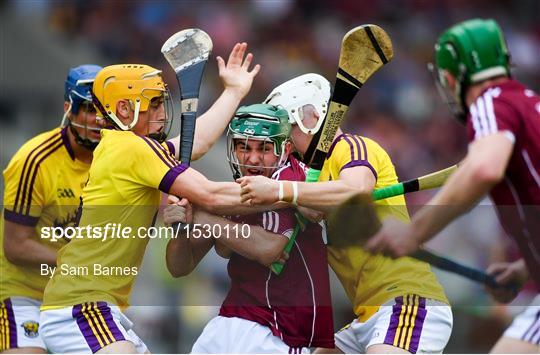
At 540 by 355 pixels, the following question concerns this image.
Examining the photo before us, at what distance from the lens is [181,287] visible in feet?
19.7

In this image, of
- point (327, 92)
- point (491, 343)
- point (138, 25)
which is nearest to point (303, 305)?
point (327, 92)

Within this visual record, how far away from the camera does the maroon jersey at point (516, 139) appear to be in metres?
4.52

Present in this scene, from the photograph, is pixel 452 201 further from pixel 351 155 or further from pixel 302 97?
pixel 302 97

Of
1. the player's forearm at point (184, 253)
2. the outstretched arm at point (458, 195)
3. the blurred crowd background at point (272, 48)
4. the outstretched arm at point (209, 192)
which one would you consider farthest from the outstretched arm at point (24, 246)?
the blurred crowd background at point (272, 48)

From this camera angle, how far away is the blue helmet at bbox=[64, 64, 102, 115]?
633 cm

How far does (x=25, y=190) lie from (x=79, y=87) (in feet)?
1.98

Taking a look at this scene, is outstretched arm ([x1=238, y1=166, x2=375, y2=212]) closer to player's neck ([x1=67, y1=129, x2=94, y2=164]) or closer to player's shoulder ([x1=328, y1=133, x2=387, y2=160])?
player's shoulder ([x1=328, y1=133, x2=387, y2=160])

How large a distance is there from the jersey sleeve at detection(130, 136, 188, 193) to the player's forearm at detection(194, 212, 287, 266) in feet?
0.70

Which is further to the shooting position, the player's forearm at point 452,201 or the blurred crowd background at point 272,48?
the blurred crowd background at point 272,48

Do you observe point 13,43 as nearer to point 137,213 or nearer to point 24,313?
point 24,313

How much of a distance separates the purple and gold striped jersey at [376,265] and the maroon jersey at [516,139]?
85 centimetres

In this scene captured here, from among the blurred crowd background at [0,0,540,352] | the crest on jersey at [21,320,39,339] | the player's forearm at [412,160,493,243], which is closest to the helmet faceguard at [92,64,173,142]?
the crest on jersey at [21,320,39,339]

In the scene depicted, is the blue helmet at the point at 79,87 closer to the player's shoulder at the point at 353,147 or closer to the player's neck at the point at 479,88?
the player's shoulder at the point at 353,147

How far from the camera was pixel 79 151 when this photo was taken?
6.42m
